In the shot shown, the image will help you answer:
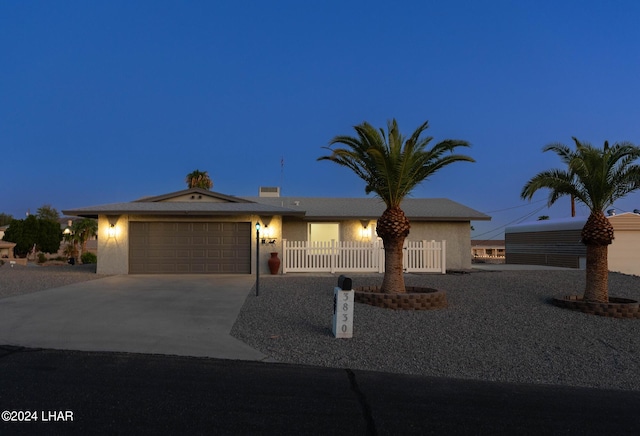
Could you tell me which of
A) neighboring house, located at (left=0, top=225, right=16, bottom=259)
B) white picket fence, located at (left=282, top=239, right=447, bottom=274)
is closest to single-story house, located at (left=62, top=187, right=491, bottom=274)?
white picket fence, located at (left=282, top=239, right=447, bottom=274)

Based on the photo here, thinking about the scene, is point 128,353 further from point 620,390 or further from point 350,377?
point 620,390

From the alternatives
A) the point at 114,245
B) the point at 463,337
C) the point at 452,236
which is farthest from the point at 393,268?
the point at 114,245

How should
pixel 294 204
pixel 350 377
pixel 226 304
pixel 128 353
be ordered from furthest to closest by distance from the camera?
pixel 294 204 < pixel 226 304 < pixel 128 353 < pixel 350 377

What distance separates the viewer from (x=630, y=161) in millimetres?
11062

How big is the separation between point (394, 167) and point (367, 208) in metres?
10.4

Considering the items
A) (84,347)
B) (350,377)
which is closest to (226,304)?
(84,347)

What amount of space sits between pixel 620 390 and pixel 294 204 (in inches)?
683

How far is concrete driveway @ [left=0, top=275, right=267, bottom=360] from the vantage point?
6.95 m

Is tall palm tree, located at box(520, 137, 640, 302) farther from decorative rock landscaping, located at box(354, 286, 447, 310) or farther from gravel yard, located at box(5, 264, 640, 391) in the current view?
decorative rock landscaping, located at box(354, 286, 447, 310)

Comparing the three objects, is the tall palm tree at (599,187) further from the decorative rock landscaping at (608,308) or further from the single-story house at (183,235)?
the single-story house at (183,235)

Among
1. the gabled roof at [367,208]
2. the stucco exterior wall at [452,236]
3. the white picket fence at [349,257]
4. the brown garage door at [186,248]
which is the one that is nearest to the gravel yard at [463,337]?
the brown garage door at [186,248]

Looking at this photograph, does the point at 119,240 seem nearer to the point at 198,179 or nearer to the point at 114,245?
the point at 114,245

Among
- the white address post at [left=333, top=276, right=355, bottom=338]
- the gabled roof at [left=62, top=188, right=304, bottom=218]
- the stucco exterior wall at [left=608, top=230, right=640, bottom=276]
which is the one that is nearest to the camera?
the white address post at [left=333, top=276, right=355, bottom=338]

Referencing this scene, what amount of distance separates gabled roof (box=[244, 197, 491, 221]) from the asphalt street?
12.5 m
